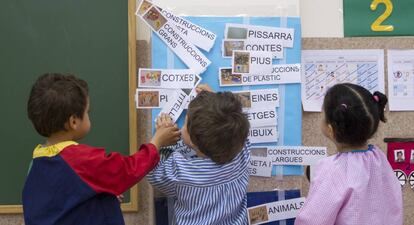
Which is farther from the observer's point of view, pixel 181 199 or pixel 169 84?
pixel 169 84

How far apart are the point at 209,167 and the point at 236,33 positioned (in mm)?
590

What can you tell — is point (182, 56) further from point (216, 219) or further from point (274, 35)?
point (216, 219)

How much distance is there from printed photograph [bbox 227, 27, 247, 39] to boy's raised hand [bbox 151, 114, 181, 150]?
41cm

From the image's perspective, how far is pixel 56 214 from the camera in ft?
4.20

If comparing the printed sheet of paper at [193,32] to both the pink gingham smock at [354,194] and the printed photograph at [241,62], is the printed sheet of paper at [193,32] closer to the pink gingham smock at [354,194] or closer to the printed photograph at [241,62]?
the printed photograph at [241,62]

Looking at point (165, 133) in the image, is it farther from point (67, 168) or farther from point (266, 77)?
point (266, 77)

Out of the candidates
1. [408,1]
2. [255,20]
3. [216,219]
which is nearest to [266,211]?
[216,219]

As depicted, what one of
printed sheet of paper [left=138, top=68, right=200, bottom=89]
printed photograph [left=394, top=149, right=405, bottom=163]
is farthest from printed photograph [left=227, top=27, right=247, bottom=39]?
printed photograph [left=394, top=149, right=405, bottom=163]

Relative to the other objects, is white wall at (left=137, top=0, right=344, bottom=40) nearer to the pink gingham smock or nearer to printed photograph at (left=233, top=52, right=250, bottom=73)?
printed photograph at (left=233, top=52, right=250, bottom=73)

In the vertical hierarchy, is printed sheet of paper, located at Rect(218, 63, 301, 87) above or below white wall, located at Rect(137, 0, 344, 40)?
below

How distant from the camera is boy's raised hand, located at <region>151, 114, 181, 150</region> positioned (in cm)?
146

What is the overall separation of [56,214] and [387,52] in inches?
56.1

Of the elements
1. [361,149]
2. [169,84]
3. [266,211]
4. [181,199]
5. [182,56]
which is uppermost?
[182,56]

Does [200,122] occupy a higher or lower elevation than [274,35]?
lower
